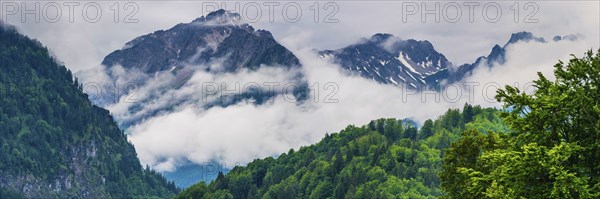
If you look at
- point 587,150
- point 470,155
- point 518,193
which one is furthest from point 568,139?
point 470,155

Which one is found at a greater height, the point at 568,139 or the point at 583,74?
the point at 583,74

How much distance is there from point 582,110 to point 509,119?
4019 mm

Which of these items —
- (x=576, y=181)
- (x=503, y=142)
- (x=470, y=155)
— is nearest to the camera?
(x=576, y=181)

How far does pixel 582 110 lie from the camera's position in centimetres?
4203

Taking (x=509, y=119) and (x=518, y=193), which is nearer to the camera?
(x=518, y=193)

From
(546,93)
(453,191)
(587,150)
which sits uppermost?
(546,93)

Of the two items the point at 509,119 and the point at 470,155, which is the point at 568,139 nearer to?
the point at 509,119

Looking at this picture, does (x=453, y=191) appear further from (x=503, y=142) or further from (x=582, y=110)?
(x=582, y=110)

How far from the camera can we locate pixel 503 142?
155 ft

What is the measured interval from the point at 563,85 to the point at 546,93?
1.04 meters

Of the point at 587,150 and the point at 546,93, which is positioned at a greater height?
the point at 546,93

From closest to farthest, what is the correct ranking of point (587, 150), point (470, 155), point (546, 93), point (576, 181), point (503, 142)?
point (576, 181)
point (587, 150)
point (546, 93)
point (503, 142)
point (470, 155)

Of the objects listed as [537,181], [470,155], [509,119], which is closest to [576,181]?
[537,181]

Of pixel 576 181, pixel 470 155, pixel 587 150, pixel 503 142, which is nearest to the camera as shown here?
pixel 576 181
